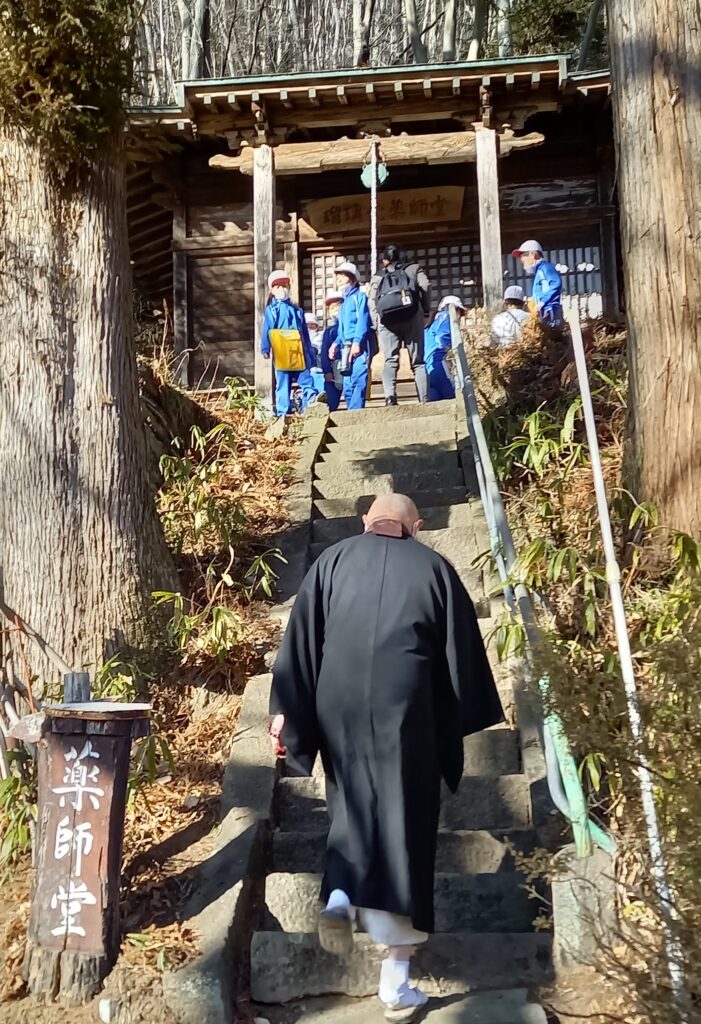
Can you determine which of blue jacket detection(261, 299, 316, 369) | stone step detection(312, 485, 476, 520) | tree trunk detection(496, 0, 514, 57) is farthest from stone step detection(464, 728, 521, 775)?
tree trunk detection(496, 0, 514, 57)

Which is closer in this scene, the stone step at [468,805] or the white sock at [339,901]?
the white sock at [339,901]

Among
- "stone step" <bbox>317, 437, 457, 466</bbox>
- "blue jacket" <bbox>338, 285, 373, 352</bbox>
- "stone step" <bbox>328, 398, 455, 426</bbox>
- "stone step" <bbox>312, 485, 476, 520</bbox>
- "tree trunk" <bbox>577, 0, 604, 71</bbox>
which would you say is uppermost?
"tree trunk" <bbox>577, 0, 604, 71</bbox>

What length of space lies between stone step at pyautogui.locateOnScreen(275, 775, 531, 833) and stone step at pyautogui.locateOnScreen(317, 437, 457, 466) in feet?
11.5

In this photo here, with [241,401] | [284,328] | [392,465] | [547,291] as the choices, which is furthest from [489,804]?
[547,291]

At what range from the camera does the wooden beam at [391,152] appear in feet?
34.5

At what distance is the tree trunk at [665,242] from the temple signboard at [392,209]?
7369 mm

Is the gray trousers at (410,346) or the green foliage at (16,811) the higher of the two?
the gray trousers at (410,346)

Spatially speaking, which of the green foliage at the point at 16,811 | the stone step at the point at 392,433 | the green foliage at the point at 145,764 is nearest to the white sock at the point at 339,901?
the green foliage at the point at 145,764

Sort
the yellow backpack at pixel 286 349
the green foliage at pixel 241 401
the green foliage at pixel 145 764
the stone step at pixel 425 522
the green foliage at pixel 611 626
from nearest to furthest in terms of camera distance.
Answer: the green foliage at pixel 611 626, the green foliage at pixel 145 764, the stone step at pixel 425 522, the green foliage at pixel 241 401, the yellow backpack at pixel 286 349

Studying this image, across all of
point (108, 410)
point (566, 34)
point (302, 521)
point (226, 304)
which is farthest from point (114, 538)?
point (566, 34)

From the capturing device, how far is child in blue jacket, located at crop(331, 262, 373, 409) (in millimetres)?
9219

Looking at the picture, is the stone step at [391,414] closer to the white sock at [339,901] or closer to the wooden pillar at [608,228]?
the wooden pillar at [608,228]

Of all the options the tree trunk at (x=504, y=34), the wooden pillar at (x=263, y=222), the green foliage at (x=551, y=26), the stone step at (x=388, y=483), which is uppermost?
the tree trunk at (x=504, y=34)

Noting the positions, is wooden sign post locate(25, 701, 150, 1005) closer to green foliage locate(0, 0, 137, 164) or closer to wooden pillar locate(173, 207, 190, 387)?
green foliage locate(0, 0, 137, 164)
